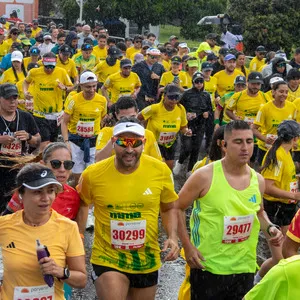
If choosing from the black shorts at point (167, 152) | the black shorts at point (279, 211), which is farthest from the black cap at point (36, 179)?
the black shorts at point (167, 152)

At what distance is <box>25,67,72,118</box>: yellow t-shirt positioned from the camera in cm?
1212

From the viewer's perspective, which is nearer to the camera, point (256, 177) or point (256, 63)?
point (256, 177)

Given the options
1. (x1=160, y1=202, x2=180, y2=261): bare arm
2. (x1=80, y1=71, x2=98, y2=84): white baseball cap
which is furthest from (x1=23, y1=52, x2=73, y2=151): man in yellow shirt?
(x1=160, y1=202, x2=180, y2=261): bare arm

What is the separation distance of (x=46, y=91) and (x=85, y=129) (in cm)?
232

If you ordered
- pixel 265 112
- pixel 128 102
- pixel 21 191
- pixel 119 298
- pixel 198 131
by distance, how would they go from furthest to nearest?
pixel 198 131 < pixel 265 112 < pixel 128 102 < pixel 119 298 < pixel 21 191

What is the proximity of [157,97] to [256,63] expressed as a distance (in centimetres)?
346

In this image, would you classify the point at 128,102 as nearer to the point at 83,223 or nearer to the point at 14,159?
the point at 14,159

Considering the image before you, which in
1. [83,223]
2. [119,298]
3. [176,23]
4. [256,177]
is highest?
[256,177]

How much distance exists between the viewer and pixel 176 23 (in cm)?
4444

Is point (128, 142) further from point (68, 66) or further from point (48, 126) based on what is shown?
point (68, 66)

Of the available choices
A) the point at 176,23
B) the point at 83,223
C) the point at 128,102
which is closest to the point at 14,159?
the point at 128,102

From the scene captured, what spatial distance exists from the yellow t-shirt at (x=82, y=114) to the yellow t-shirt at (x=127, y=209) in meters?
4.70

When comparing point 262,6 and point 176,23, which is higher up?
point 262,6

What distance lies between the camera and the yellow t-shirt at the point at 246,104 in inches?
463
